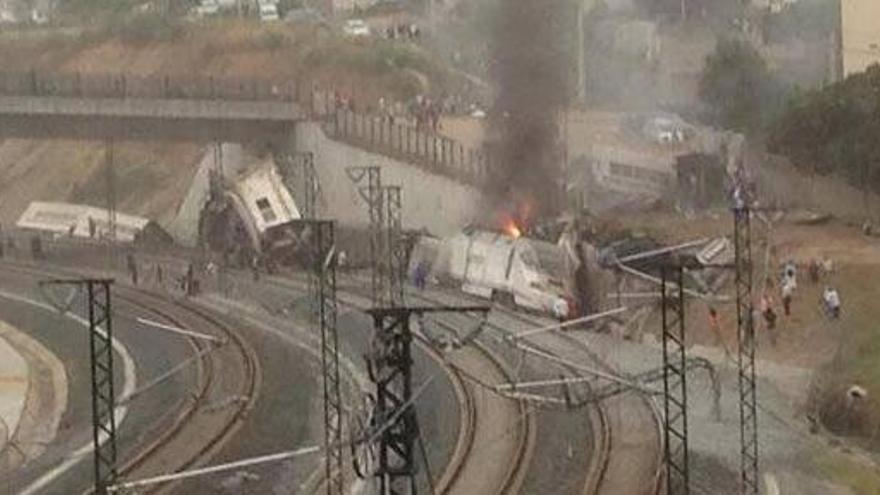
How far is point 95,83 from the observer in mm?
57688

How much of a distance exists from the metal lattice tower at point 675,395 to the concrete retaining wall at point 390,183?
12.3 metres

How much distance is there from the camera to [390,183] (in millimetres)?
50438

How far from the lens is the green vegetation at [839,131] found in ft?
135

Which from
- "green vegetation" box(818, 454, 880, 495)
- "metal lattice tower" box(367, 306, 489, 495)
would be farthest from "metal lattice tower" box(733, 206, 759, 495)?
"metal lattice tower" box(367, 306, 489, 495)

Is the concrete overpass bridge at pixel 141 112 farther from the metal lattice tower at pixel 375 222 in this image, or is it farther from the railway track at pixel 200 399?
the railway track at pixel 200 399

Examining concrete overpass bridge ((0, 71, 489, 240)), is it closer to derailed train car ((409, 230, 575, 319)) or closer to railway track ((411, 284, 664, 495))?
derailed train car ((409, 230, 575, 319))

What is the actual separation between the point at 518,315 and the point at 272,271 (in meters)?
11.1

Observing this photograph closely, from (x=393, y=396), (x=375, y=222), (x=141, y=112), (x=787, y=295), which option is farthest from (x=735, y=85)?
(x=393, y=396)

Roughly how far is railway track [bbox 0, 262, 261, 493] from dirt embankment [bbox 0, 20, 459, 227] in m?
18.5

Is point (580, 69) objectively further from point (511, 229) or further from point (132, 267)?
point (132, 267)

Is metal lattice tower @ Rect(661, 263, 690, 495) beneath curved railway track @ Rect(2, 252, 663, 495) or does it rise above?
above

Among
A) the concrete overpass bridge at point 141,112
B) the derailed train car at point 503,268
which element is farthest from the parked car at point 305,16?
the derailed train car at point 503,268

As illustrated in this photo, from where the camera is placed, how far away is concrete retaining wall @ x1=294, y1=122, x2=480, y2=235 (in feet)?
157

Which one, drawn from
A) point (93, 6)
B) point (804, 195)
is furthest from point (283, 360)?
point (93, 6)
